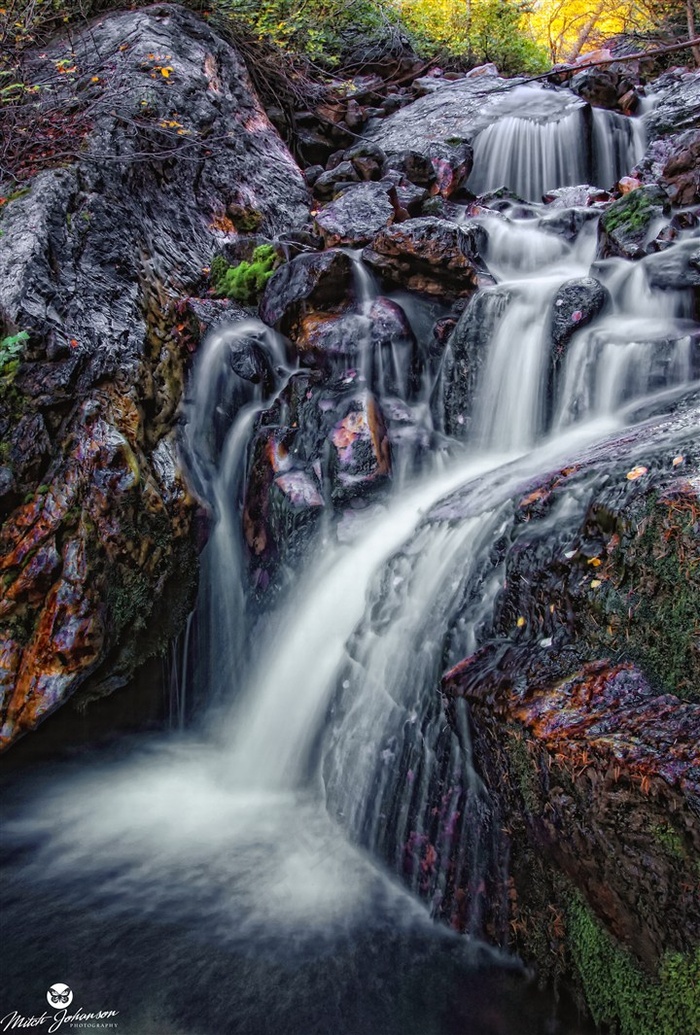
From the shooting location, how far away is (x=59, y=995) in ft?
8.48

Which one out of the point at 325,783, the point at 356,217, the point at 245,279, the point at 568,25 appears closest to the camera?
the point at 325,783

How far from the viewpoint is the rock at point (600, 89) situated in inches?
429

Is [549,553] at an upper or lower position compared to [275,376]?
lower

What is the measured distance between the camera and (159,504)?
16.2 ft

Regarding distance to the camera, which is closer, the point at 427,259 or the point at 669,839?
the point at 669,839

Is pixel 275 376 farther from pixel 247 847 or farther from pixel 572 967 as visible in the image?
pixel 572 967

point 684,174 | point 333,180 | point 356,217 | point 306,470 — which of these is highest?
point 333,180

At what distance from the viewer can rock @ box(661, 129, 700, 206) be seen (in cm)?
733

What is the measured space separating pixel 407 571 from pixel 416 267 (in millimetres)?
3803

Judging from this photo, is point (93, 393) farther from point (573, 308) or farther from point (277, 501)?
point (573, 308)

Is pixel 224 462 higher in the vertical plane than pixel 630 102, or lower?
lower

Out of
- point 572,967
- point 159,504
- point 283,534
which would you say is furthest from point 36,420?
point 572,967

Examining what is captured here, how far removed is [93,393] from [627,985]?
4683mm

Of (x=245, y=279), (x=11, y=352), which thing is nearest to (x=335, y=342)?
(x=245, y=279)
